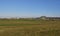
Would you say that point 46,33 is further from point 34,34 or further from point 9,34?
point 9,34

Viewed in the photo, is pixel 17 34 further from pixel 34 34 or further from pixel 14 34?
pixel 34 34

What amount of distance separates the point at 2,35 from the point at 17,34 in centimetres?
168

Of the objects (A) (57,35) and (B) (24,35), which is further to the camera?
(A) (57,35)

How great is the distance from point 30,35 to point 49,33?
2.25 meters

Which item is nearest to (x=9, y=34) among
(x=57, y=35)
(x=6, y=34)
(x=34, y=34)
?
(x=6, y=34)

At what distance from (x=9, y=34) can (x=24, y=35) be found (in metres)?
1.63

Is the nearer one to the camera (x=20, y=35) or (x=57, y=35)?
(x=20, y=35)

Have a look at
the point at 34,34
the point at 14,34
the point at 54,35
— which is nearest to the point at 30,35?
the point at 34,34

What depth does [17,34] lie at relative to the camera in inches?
587

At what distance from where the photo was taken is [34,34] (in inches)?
588

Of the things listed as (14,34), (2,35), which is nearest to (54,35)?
(14,34)

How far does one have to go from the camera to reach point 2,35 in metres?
15.4

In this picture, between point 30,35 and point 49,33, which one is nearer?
point 30,35

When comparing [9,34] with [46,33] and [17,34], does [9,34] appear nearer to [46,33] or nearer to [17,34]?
[17,34]
